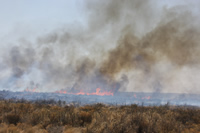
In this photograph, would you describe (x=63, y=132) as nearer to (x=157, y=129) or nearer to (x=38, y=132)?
(x=38, y=132)

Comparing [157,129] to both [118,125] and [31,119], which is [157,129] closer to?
[118,125]

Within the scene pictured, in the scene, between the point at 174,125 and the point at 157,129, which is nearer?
the point at 157,129

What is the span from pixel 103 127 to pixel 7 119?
518 cm

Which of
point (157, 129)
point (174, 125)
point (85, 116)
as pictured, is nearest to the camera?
point (157, 129)

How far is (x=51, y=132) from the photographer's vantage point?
5.68 m

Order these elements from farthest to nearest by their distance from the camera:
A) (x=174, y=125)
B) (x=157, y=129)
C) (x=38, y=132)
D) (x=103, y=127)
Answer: (x=174, y=125)
(x=157, y=129)
(x=103, y=127)
(x=38, y=132)

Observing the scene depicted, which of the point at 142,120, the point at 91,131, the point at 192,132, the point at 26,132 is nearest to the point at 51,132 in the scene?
the point at 26,132

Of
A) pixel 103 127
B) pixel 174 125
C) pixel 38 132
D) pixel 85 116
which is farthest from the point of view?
pixel 85 116

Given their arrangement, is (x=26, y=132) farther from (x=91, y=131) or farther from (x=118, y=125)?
(x=118, y=125)

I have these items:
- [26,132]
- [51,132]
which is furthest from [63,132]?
[26,132]

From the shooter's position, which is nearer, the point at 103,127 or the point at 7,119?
the point at 103,127

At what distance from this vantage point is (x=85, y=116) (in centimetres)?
922

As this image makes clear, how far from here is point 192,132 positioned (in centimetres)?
698

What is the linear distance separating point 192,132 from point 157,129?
6.06 ft
